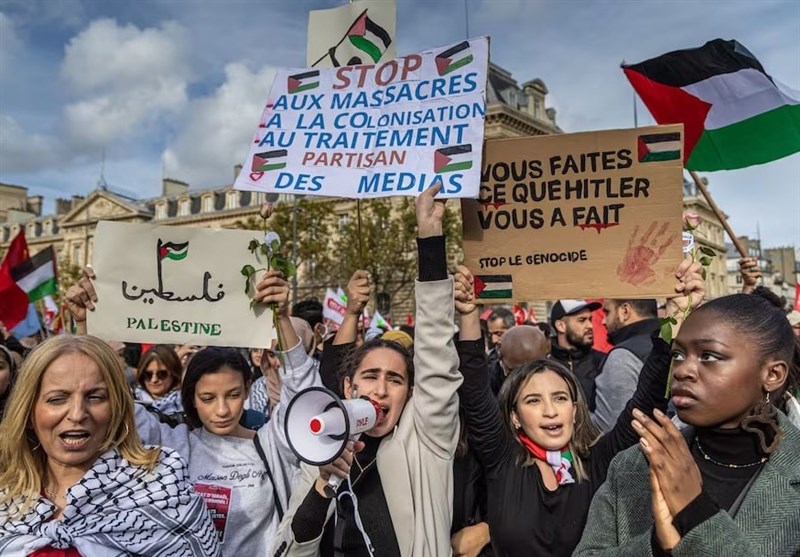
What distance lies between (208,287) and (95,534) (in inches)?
78.2

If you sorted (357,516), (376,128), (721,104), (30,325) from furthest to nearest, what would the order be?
(30,325)
(721,104)
(376,128)
(357,516)

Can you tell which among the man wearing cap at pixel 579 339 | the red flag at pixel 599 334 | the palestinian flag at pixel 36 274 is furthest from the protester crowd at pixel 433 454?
the palestinian flag at pixel 36 274

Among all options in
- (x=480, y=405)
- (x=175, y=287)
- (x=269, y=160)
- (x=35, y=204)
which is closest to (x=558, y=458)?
(x=480, y=405)

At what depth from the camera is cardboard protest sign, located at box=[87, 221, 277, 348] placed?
4.17 m

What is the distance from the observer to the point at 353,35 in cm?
414

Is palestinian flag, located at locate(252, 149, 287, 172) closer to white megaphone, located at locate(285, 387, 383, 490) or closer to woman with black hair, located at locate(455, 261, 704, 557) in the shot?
woman with black hair, located at locate(455, 261, 704, 557)

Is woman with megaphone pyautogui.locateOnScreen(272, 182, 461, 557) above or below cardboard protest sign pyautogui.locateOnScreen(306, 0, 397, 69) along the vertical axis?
below

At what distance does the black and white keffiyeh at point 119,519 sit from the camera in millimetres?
2416

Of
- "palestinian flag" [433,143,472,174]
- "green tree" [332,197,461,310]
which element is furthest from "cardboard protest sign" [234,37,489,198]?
"green tree" [332,197,461,310]

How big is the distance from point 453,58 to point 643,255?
1431 millimetres

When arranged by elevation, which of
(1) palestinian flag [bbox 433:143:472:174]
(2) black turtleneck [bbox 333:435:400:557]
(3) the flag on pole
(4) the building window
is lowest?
(2) black turtleneck [bbox 333:435:400:557]

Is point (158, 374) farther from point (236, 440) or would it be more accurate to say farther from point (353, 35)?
point (353, 35)

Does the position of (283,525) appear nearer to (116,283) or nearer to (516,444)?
(516,444)

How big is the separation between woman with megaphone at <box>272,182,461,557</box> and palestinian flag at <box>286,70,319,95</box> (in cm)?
156
